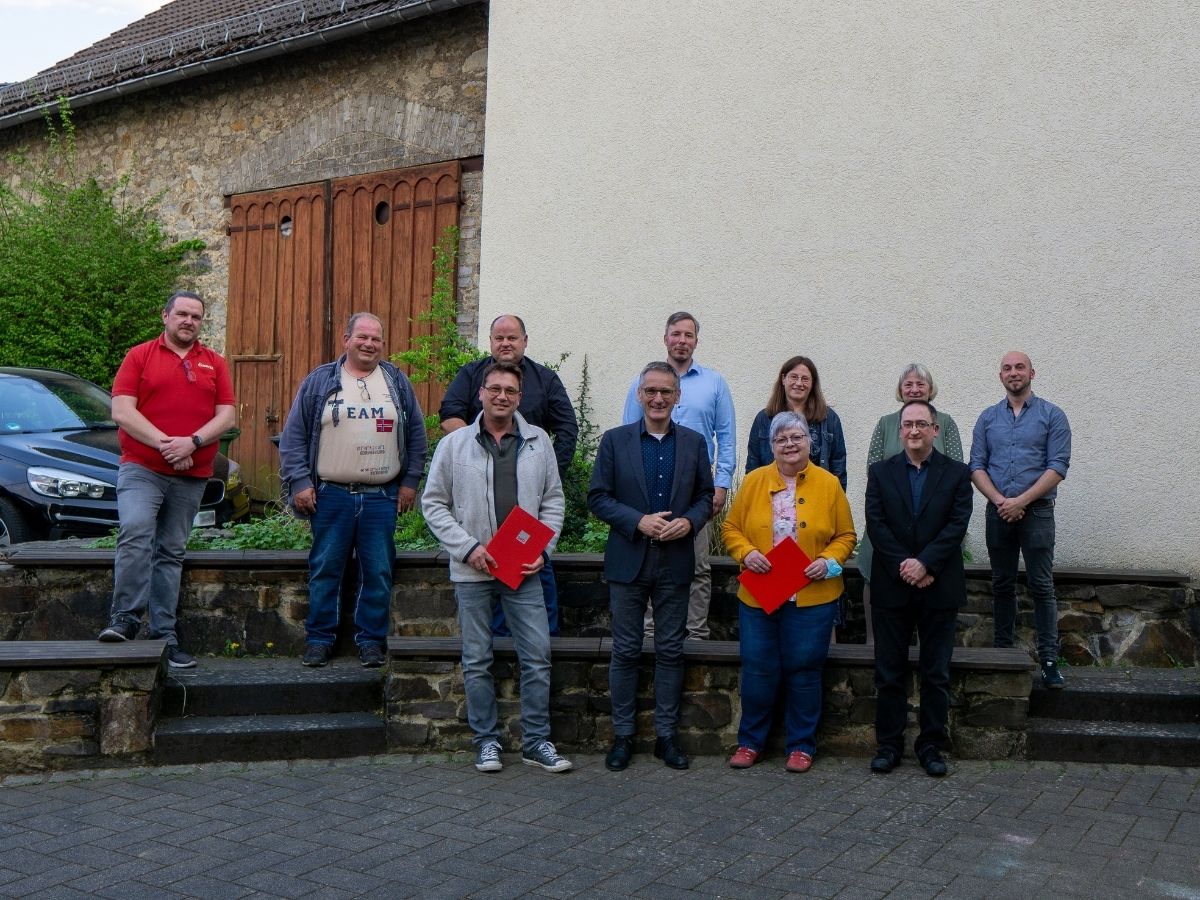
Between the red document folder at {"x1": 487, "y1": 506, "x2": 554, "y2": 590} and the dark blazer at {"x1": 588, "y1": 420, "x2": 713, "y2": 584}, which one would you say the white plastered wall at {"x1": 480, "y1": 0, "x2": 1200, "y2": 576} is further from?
the red document folder at {"x1": 487, "y1": 506, "x2": 554, "y2": 590}

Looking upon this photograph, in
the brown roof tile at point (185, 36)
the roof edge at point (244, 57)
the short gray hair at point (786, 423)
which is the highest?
the brown roof tile at point (185, 36)

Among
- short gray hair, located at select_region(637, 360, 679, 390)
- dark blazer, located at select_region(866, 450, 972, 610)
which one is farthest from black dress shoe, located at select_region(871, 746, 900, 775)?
short gray hair, located at select_region(637, 360, 679, 390)

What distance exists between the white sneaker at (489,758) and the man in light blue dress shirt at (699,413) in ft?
4.01

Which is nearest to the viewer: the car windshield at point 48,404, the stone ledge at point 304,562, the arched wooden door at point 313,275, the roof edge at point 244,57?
the stone ledge at point 304,562

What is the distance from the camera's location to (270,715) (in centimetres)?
585

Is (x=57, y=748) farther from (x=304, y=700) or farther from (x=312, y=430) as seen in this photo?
(x=312, y=430)

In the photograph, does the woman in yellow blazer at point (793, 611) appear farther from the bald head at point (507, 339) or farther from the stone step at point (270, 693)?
the stone step at point (270, 693)

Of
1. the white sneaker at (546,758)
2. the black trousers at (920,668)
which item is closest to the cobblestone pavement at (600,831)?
the white sneaker at (546,758)

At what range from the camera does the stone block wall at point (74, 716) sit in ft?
17.7

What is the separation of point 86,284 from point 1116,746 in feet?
33.7

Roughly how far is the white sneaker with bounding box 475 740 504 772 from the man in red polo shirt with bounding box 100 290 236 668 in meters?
1.65

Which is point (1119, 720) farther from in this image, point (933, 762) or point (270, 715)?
point (270, 715)

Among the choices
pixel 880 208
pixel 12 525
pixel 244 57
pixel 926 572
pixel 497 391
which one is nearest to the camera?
pixel 926 572

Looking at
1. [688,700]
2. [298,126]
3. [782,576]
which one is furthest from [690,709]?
[298,126]
